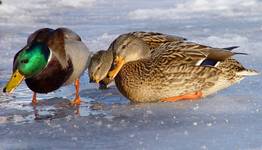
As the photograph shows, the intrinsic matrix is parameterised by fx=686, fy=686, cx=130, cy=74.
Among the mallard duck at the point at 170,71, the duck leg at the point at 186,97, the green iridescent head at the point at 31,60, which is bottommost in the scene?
the duck leg at the point at 186,97

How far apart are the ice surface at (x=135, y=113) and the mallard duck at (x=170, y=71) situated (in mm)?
102

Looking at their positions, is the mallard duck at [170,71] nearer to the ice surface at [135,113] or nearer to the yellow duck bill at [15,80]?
the ice surface at [135,113]

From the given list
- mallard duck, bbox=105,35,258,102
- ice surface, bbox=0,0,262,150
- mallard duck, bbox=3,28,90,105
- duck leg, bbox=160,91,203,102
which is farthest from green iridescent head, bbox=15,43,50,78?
duck leg, bbox=160,91,203,102

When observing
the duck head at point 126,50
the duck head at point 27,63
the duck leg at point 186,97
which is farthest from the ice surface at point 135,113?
the duck head at point 126,50

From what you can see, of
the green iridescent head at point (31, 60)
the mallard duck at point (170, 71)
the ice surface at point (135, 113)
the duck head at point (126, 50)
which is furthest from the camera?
the duck head at point (126, 50)

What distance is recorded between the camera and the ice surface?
3729 mm

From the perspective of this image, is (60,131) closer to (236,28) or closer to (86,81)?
(86,81)

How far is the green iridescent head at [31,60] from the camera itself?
4.62 meters

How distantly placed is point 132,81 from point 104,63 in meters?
0.24

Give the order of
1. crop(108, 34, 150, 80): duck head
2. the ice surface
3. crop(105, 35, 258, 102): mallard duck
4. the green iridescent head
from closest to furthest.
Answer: the ice surface, the green iridescent head, crop(105, 35, 258, 102): mallard duck, crop(108, 34, 150, 80): duck head

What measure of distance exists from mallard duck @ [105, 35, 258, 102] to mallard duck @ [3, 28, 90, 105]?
1.03 ft

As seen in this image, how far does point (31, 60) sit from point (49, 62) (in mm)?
216

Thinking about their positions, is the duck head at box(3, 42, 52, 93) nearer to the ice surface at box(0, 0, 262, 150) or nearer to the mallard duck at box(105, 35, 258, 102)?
the ice surface at box(0, 0, 262, 150)

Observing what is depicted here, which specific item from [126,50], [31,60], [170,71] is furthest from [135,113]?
[31,60]
